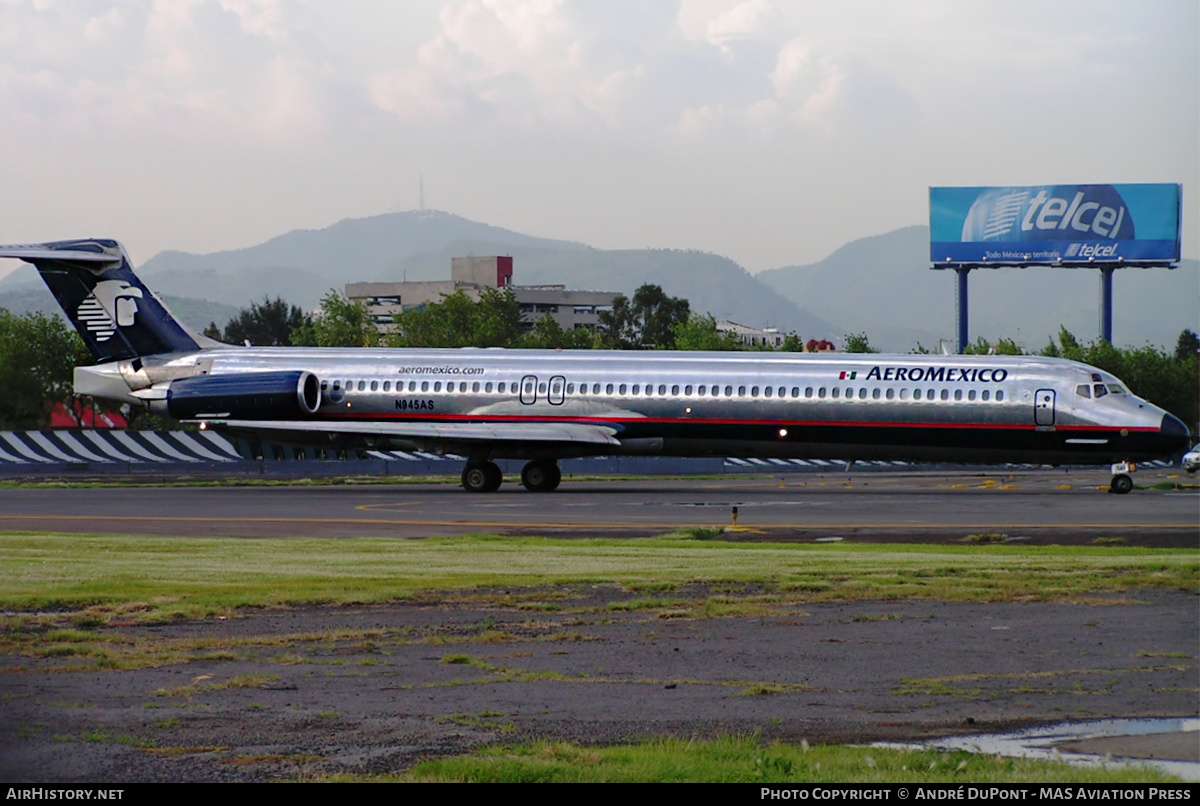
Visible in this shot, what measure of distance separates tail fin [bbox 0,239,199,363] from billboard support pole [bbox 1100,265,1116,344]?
6777 centimetres

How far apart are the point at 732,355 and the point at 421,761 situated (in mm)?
30475

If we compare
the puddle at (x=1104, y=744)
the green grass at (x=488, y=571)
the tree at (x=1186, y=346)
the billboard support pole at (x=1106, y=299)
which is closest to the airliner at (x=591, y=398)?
the green grass at (x=488, y=571)

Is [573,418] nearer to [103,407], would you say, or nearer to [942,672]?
[942,672]

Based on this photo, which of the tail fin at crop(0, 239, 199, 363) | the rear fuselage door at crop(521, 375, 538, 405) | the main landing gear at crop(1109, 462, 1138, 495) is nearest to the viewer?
the main landing gear at crop(1109, 462, 1138, 495)

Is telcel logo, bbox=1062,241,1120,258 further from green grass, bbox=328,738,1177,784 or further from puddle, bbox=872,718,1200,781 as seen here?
green grass, bbox=328,738,1177,784

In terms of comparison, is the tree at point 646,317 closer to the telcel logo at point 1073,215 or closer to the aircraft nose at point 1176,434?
the telcel logo at point 1073,215

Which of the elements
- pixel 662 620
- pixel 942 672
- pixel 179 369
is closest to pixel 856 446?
pixel 179 369

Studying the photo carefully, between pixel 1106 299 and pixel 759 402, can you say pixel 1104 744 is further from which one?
pixel 1106 299

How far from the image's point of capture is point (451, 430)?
3869 centimetres

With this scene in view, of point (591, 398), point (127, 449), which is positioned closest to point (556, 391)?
point (591, 398)

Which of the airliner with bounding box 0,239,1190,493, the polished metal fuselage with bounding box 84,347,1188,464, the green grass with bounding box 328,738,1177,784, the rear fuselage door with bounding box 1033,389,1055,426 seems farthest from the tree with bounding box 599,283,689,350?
the green grass with bounding box 328,738,1177,784

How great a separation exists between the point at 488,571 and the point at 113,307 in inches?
1100

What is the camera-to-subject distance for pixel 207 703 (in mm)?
10320

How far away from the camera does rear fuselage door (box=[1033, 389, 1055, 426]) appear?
35184 mm
